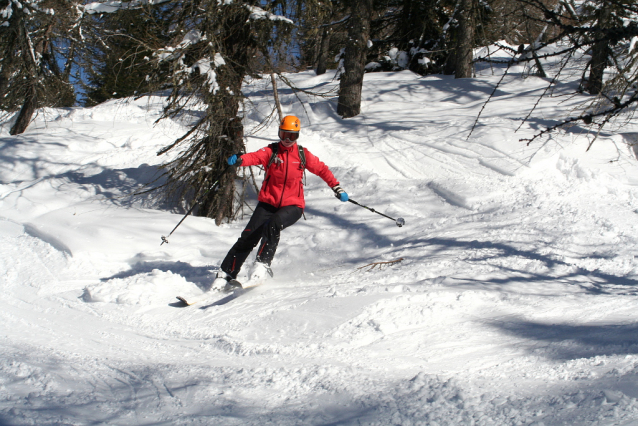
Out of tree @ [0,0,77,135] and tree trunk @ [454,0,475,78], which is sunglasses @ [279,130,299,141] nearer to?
tree trunk @ [454,0,475,78]

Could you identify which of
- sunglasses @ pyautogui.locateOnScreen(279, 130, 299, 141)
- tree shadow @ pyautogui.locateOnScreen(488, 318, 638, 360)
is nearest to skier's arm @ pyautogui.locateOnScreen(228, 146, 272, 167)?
sunglasses @ pyautogui.locateOnScreen(279, 130, 299, 141)

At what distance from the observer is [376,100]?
12.0m

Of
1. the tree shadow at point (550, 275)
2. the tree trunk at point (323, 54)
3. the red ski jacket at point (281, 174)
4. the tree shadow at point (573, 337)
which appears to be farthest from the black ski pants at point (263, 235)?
the tree trunk at point (323, 54)

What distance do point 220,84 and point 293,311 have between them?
4139mm

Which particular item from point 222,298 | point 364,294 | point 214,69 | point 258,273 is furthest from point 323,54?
point 364,294

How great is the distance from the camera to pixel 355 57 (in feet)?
34.0

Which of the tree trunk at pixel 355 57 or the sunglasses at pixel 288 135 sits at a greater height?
the tree trunk at pixel 355 57

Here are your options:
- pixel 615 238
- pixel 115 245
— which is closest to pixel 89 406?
pixel 115 245

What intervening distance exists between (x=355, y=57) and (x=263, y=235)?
6.71m

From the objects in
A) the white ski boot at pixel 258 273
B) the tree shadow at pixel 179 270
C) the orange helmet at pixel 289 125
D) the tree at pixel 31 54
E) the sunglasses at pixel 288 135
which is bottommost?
the tree shadow at pixel 179 270

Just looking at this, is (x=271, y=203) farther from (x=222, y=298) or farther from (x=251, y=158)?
(x=222, y=298)

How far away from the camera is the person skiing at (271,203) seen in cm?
506

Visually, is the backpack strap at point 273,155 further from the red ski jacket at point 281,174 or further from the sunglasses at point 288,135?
the sunglasses at point 288,135

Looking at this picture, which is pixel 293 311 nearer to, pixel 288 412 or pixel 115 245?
pixel 288 412
